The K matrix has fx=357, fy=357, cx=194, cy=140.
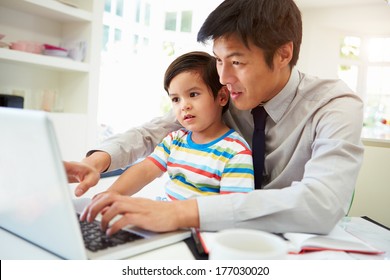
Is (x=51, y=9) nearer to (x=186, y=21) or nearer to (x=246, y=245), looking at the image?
(x=186, y=21)

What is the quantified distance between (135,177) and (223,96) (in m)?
0.39

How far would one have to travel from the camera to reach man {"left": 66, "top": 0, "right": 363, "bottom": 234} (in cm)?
71

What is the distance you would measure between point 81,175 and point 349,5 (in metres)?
6.79

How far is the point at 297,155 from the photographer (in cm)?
108

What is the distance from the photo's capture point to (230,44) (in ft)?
3.43

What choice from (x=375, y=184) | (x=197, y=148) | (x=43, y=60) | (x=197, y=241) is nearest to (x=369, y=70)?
(x=375, y=184)

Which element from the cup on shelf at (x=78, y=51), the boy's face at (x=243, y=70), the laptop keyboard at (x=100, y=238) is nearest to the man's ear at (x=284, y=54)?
the boy's face at (x=243, y=70)

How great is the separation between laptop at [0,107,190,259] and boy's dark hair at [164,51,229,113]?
1.98 feet

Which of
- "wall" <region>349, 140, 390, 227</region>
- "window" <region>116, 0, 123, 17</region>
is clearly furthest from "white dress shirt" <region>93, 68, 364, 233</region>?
"window" <region>116, 0, 123, 17</region>

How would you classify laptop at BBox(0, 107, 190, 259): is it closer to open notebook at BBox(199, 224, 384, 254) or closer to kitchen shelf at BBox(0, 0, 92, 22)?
open notebook at BBox(199, 224, 384, 254)

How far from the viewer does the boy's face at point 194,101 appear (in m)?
1.12

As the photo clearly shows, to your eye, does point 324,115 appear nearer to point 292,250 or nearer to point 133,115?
point 292,250

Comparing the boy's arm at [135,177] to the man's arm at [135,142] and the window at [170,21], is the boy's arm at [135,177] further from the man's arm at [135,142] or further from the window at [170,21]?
the window at [170,21]
